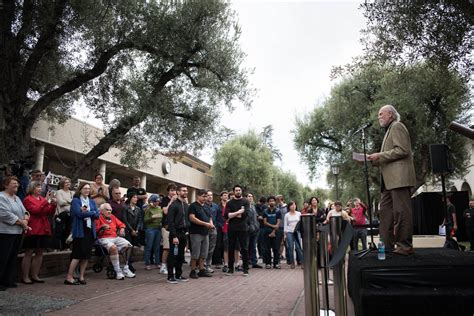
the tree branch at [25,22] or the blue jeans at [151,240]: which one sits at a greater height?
the tree branch at [25,22]

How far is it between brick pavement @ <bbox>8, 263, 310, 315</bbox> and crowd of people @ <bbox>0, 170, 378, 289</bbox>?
452 millimetres

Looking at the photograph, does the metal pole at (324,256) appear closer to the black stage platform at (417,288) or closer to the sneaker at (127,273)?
the black stage platform at (417,288)

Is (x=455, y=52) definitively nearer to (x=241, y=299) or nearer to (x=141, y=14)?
(x=241, y=299)

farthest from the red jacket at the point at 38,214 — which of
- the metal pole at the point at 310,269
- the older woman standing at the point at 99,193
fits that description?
the metal pole at the point at 310,269

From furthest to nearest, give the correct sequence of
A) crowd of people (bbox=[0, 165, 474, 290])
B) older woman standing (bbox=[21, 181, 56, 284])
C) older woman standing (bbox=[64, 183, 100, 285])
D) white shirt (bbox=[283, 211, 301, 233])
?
1. white shirt (bbox=[283, 211, 301, 233])
2. older woman standing (bbox=[64, 183, 100, 285])
3. older woman standing (bbox=[21, 181, 56, 284])
4. crowd of people (bbox=[0, 165, 474, 290])

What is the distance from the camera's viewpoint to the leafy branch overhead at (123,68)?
1027 centimetres

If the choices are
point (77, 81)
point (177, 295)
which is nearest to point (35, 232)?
point (177, 295)

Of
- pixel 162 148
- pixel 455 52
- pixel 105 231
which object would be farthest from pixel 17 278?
pixel 455 52

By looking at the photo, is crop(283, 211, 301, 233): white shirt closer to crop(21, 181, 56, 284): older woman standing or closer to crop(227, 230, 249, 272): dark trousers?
crop(227, 230, 249, 272): dark trousers

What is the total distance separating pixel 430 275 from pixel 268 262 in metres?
8.79

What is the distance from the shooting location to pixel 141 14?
40.5ft

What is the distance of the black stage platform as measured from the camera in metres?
3.43

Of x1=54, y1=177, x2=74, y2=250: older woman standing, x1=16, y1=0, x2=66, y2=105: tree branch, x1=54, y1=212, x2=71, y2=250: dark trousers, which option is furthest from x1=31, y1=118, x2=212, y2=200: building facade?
x1=54, y1=177, x2=74, y2=250: older woman standing

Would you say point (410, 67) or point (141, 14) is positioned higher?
point (141, 14)
